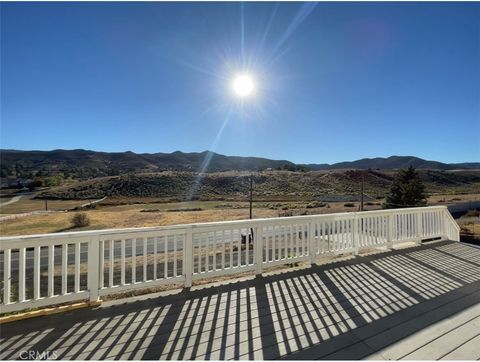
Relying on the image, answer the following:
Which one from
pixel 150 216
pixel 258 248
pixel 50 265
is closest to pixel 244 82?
pixel 258 248

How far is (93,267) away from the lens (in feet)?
8.75

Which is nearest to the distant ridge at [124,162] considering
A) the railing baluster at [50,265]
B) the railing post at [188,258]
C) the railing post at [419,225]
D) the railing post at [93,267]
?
the railing post at [419,225]

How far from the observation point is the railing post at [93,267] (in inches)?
103

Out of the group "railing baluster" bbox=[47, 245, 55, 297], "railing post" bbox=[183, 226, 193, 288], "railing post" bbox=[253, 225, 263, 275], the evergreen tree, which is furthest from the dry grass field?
"railing baluster" bbox=[47, 245, 55, 297]

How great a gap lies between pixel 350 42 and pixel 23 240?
7411 mm

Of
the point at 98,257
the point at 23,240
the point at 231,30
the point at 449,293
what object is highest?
the point at 231,30

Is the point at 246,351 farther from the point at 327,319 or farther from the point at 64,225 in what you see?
the point at 64,225

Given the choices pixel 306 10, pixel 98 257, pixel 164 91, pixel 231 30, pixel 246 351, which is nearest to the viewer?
pixel 246 351

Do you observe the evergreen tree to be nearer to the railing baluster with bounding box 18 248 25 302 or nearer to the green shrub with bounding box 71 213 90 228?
the railing baluster with bounding box 18 248 25 302

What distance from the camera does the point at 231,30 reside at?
565 cm

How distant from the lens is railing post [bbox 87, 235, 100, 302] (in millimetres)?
2625

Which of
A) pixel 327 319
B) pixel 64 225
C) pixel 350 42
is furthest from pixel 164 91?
pixel 64 225

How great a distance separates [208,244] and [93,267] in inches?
47.5

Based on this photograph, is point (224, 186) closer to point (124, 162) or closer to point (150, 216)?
point (150, 216)
